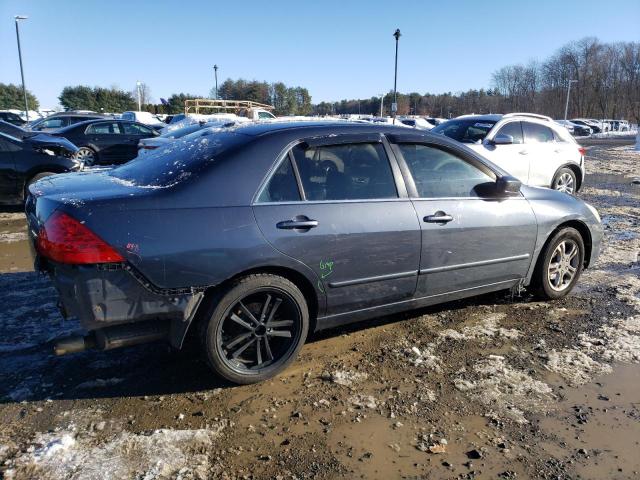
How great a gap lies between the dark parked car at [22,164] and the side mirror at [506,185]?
743 cm

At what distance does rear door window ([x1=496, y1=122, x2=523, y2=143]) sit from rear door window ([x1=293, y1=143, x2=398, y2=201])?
664 cm

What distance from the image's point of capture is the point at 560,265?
479cm

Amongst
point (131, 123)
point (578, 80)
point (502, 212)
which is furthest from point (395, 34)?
point (578, 80)

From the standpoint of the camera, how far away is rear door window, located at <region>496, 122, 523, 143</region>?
31.4ft

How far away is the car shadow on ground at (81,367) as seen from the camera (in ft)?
10.5

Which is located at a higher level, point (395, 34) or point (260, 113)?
point (395, 34)

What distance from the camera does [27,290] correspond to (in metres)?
4.83

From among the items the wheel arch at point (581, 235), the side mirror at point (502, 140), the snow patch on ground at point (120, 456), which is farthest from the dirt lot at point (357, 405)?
the side mirror at point (502, 140)

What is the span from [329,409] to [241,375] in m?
0.60

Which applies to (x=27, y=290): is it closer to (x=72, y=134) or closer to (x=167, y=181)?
(x=167, y=181)

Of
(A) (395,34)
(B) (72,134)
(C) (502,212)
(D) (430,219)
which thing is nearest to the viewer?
(D) (430,219)

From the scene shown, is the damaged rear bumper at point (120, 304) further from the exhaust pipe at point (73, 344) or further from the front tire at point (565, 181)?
the front tire at point (565, 181)

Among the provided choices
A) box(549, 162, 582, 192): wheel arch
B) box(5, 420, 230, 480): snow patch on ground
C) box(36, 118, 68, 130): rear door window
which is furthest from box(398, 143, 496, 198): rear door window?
box(36, 118, 68, 130): rear door window

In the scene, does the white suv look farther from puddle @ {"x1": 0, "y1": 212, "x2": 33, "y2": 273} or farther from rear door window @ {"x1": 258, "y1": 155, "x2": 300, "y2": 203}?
puddle @ {"x1": 0, "y1": 212, "x2": 33, "y2": 273}
